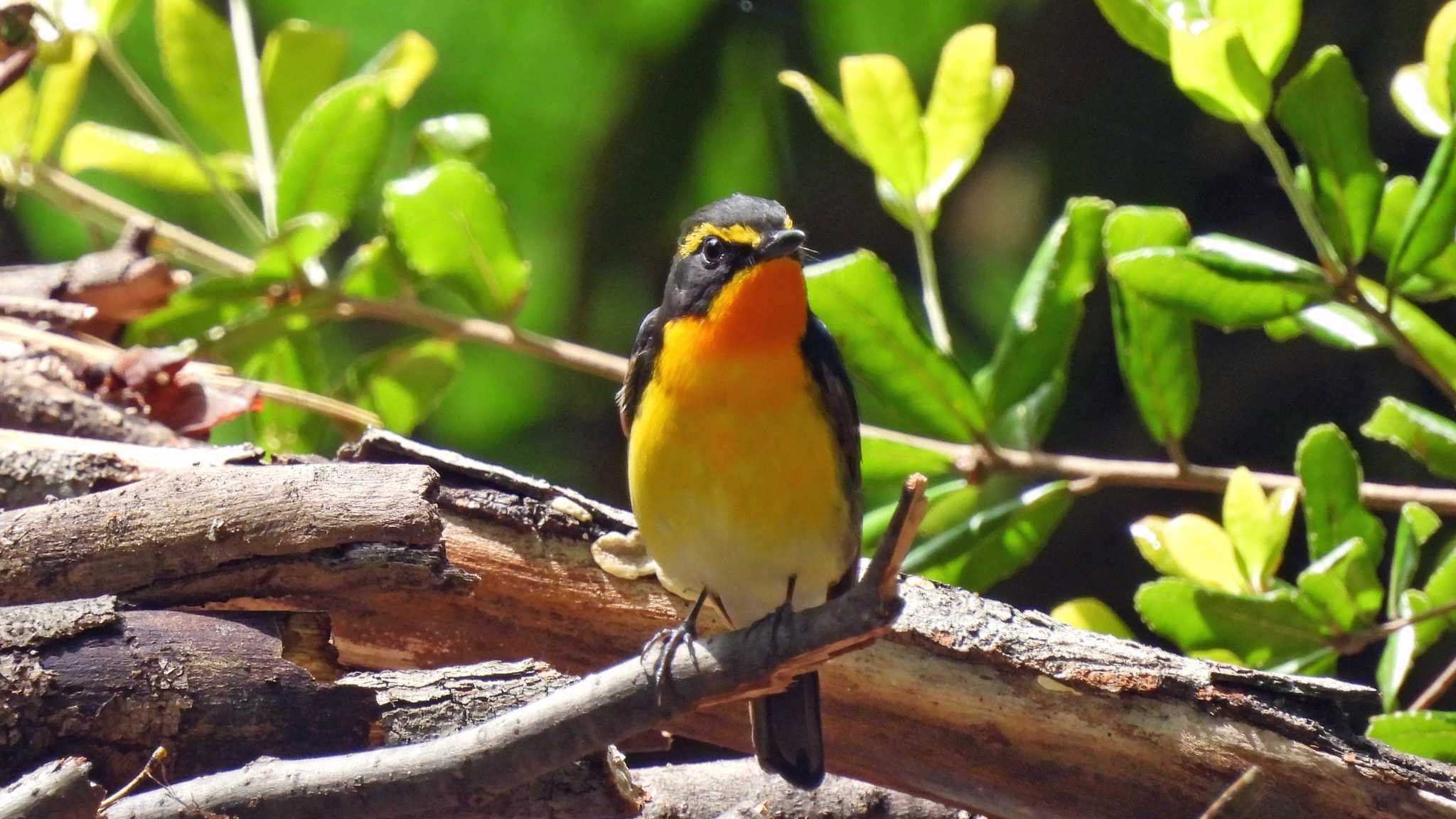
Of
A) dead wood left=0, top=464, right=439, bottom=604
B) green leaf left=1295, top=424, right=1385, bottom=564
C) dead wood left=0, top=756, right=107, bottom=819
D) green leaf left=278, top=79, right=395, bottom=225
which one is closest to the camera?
dead wood left=0, top=756, right=107, bottom=819

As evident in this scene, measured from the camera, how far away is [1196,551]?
2215 mm

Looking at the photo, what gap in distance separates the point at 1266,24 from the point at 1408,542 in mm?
893

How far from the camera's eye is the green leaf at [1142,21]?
7.03 ft

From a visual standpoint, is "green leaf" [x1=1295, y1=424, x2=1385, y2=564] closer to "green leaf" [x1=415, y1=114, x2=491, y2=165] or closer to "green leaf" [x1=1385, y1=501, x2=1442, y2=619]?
"green leaf" [x1=1385, y1=501, x2=1442, y2=619]

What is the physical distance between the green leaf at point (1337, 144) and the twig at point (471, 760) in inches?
51.1

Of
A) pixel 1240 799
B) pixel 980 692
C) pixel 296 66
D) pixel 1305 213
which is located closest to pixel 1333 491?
pixel 1305 213

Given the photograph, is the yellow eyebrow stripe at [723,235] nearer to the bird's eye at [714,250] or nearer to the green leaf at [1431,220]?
the bird's eye at [714,250]

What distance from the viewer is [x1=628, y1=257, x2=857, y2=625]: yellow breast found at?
77.1 inches

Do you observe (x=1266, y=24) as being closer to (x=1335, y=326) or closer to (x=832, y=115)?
(x=1335, y=326)

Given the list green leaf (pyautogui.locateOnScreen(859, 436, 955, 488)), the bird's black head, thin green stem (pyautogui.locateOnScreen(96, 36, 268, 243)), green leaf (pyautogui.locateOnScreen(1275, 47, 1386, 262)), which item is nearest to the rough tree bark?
the bird's black head

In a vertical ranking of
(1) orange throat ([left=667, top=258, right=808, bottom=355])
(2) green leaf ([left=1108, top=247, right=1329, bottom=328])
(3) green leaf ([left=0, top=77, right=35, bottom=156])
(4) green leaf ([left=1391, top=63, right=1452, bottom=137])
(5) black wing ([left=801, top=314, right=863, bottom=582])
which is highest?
(4) green leaf ([left=1391, top=63, right=1452, bottom=137])

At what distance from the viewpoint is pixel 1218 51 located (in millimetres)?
2002

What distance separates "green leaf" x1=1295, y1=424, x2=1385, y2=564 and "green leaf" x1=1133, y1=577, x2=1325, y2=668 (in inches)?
5.6

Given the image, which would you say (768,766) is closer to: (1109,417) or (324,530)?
(324,530)
